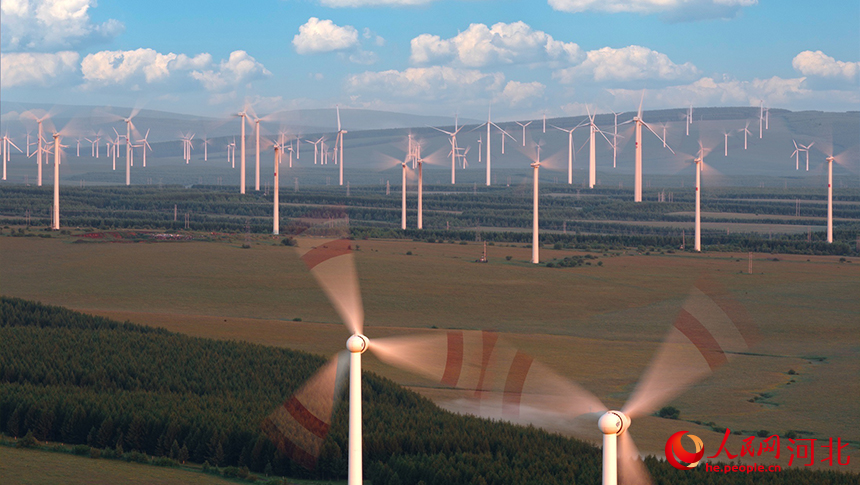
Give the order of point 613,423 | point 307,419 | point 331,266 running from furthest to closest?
point 331,266, point 307,419, point 613,423

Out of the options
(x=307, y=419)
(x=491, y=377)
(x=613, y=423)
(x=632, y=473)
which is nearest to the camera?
(x=613, y=423)

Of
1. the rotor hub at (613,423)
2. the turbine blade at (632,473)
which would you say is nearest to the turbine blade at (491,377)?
the turbine blade at (632,473)

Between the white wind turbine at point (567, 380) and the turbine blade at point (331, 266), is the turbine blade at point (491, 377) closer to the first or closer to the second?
the white wind turbine at point (567, 380)

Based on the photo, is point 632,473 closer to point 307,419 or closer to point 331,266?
point 307,419

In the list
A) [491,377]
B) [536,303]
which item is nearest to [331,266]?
[536,303]

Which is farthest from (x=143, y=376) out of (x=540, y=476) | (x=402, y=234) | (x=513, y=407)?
(x=402, y=234)

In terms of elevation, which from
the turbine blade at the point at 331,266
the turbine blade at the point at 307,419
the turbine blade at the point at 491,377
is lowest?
the turbine blade at the point at 491,377
